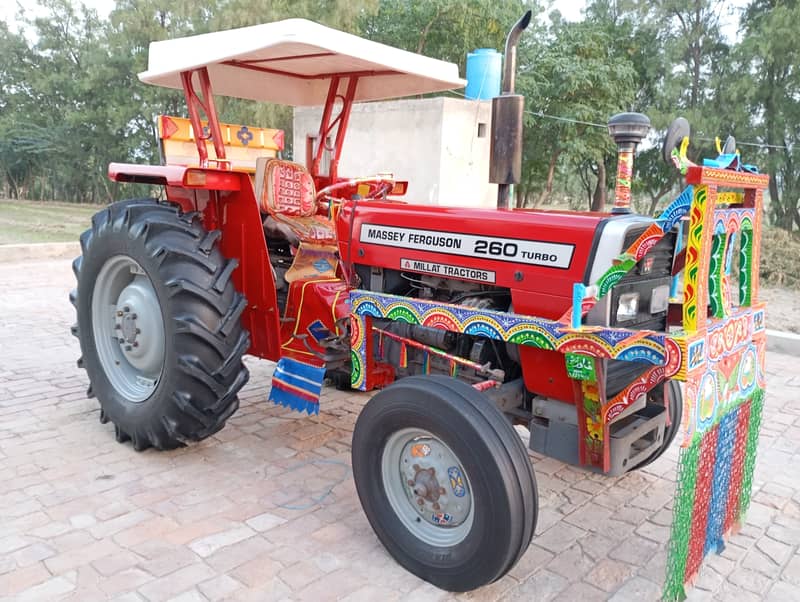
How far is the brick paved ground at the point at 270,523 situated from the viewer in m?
2.60

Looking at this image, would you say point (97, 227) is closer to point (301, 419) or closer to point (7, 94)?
point (301, 419)

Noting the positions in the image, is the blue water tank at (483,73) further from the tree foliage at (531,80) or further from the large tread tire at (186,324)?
the large tread tire at (186,324)

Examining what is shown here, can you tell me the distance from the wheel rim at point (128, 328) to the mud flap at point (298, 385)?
64 cm

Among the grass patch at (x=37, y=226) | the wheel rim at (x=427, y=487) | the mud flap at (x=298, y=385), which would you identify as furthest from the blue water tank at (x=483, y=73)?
the wheel rim at (x=427, y=487)

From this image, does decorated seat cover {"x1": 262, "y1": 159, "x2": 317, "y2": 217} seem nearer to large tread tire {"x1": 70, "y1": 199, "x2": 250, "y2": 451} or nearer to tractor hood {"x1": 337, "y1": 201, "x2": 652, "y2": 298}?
large tread tire {"x1": 70, "y1": 199, "x2": 250, "y2": 451}

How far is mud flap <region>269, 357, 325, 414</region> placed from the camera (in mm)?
3551

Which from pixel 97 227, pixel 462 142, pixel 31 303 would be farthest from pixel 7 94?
pixel 97 227

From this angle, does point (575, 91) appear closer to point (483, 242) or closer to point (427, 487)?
point (483, 242)

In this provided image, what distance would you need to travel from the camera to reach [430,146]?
14109 millimetres

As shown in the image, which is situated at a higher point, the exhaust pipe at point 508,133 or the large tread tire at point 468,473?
the exhaust pipe at point 508,133

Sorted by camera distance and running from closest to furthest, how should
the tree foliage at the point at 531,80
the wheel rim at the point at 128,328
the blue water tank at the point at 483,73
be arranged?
the wheel rim at the point at 128,328 < the blue water tank at the point at 483,73 < the tree foliage at the point at 531,80

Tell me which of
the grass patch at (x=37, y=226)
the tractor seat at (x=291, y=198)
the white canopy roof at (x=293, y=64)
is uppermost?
the white canopy roof at (x=293, y=64)

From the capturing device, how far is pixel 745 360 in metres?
2.78

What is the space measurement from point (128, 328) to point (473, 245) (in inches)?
82.3
